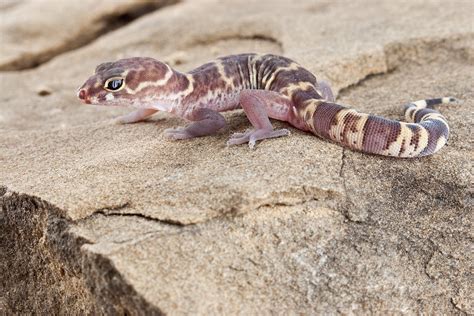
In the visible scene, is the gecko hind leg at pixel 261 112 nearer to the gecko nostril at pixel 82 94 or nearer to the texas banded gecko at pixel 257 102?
the texas banded gecko at pixel 257 102

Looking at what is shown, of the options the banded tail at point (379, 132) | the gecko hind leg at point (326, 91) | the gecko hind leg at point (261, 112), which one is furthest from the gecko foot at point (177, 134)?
the gecko hind leg at point (326, 91)

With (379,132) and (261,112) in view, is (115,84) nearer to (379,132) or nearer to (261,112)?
(261,112)

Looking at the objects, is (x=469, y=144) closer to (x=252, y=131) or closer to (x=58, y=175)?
(x=252, y=131)

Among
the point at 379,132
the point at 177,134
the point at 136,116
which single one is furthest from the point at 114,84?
the point at 379,132

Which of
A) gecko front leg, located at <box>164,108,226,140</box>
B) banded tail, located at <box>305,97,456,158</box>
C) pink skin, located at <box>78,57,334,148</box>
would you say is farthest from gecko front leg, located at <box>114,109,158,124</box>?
banded tail, located at <box>305,97,456,158</box>

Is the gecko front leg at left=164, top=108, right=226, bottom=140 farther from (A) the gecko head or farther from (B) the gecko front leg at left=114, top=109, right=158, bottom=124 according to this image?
(B) the gecko front leg at left=114, top=109, right=158, bottom=124
